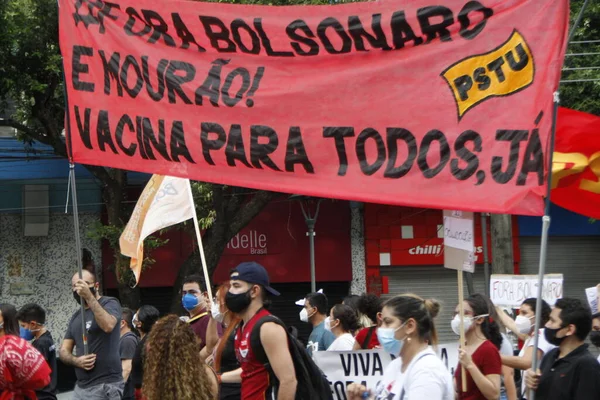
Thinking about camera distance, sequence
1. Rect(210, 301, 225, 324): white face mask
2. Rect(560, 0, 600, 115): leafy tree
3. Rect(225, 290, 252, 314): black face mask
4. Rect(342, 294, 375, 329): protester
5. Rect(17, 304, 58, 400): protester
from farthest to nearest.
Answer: Rect(560, 0, 600, 115): leafy tree
Rect(342, 294, 375, 329): protester
Rect(17, 304, 58, 400): protester
Rect(210, 301, 225, 324): white face mask
Rect(225, 290, 252, 314): black face mask

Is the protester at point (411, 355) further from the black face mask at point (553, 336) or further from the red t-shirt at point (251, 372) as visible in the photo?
the black face mask at point (553, 336)

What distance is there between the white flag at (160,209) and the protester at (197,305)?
203 cm

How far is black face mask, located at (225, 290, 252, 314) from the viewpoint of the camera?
6.04m

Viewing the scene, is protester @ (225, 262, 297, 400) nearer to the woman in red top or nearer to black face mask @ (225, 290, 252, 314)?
black face mask @ (225, 290, 252, 314)

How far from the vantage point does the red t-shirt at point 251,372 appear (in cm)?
588

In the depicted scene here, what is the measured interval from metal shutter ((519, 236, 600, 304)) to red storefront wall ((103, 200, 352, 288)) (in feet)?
14.1

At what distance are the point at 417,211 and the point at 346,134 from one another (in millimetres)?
16272

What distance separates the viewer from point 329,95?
6133 millimetres

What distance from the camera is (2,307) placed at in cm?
766

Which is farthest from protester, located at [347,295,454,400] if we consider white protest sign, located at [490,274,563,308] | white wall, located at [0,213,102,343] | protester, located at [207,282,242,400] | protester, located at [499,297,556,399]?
white wall, located at [0,213,102,343]

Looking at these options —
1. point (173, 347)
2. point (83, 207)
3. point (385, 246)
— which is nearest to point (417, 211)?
point (385, 246)

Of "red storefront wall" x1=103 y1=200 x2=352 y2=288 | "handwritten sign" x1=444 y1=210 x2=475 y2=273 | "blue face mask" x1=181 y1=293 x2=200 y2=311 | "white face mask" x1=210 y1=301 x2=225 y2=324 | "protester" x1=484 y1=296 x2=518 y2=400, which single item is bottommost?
"protester" x1=484 y1=296 x2=518 y2=400

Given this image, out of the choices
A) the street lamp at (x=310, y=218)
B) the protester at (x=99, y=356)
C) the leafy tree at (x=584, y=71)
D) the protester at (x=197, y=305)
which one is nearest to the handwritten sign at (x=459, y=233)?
the protester at (x=197, y=305)

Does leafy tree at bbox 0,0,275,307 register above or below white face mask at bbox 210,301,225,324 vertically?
above
